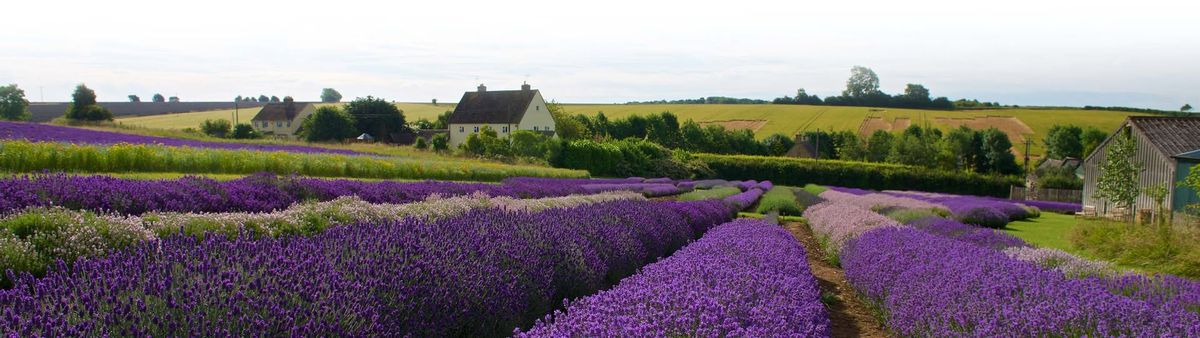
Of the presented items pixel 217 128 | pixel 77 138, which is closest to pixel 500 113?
pixel 217 128

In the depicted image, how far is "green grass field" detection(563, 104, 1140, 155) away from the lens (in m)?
84.2

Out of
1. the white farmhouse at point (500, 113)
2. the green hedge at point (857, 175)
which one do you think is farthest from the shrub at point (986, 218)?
the white farmhouse at point (500, 113)

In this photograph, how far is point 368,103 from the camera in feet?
220

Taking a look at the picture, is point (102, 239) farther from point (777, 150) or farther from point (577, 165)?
point (777, 150)

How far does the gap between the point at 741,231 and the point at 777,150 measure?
69.2 m

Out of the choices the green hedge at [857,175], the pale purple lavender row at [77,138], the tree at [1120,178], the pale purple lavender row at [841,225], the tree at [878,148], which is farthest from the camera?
the tree at [878,148]

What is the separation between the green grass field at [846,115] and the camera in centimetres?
8425

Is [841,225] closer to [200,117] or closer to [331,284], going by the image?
[331,284]

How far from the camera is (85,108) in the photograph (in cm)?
5656

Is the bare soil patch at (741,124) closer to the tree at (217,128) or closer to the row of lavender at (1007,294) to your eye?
the tree at (217,128)

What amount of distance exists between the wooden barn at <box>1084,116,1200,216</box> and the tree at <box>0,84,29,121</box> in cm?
7390

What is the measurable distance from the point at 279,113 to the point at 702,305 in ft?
263

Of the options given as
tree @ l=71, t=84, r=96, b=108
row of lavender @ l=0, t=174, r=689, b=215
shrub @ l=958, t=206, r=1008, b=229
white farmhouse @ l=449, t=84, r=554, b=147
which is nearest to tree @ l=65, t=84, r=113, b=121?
tree @ l=71, t=84, r=96, b=108

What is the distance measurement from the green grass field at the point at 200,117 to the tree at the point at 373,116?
15.9 meters
